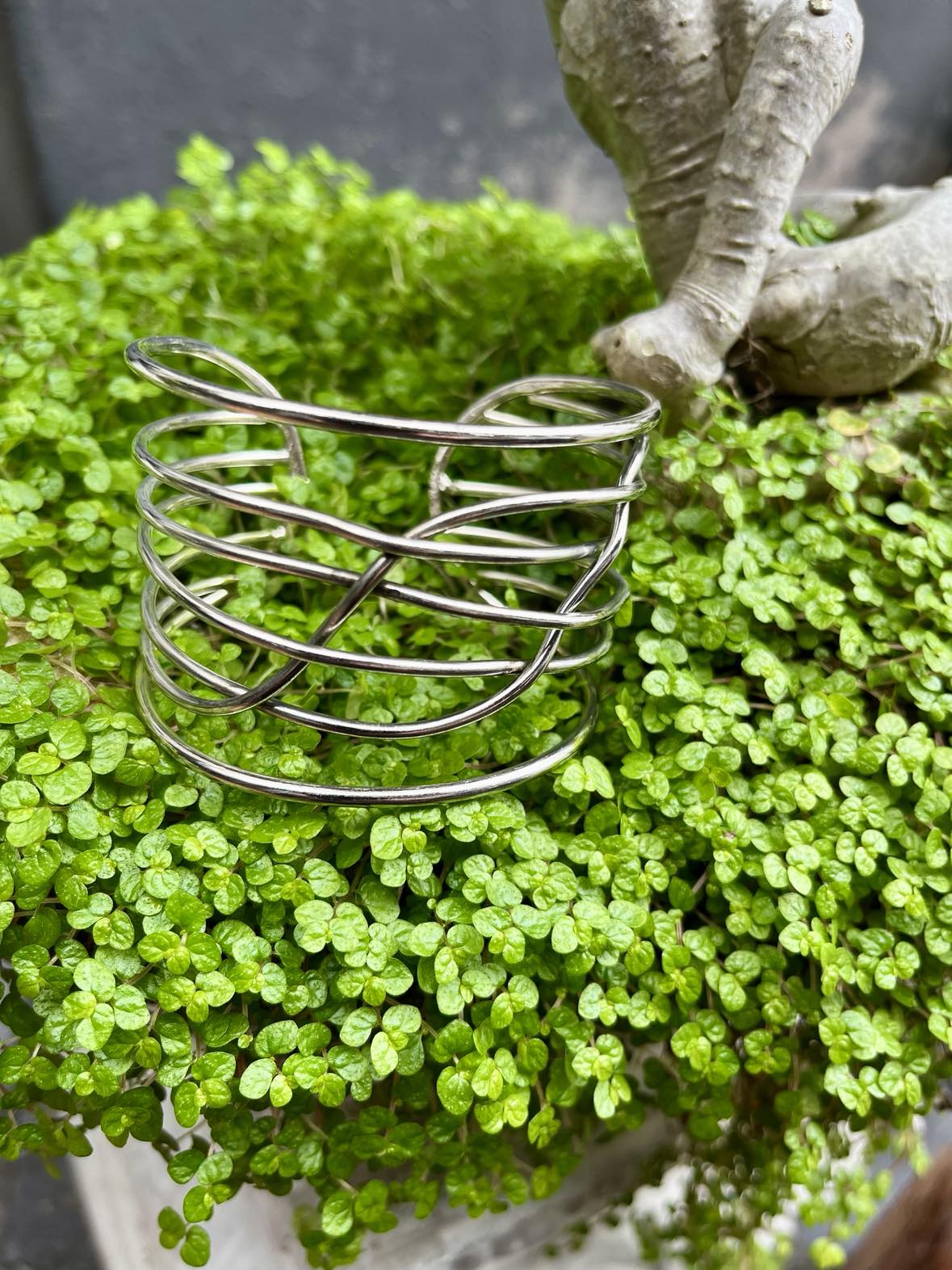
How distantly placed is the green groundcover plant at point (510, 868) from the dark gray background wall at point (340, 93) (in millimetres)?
1095

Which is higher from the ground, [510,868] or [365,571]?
[365,571]

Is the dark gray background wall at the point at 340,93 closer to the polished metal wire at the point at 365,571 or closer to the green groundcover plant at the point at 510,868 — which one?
the green groundcover plant at the point at 510,868

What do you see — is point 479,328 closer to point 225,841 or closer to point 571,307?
point 571,307

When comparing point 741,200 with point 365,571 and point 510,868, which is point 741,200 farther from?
point 510,868

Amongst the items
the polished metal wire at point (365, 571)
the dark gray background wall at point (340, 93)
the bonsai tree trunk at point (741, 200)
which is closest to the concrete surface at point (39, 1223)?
the polished metal wire at point (365, 571)

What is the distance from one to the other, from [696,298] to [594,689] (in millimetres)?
389

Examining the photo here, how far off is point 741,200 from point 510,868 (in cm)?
65

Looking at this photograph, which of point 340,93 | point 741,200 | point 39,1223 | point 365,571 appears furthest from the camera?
point 340,93

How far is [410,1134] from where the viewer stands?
682mm

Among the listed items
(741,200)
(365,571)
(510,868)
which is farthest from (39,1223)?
(741,200)

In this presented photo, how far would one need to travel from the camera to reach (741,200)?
33.2 inches

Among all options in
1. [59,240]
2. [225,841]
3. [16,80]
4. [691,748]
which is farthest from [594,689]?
[16,80]

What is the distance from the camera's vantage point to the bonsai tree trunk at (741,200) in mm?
821

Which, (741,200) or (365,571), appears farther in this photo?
(741,200)
